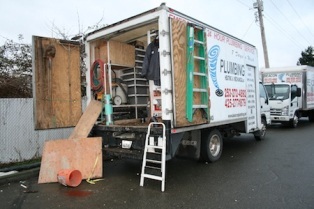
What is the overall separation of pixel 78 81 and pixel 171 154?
307cm

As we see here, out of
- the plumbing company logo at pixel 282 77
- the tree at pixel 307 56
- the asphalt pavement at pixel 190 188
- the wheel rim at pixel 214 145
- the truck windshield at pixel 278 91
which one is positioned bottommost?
the asphalt pavement at pixel 190 188

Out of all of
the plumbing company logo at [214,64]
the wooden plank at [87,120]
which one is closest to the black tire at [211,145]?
the plumbing company logo at [214,64]

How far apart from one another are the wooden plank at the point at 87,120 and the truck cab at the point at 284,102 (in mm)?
10186

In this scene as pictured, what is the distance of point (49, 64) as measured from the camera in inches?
240

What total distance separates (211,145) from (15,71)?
18.9 feet

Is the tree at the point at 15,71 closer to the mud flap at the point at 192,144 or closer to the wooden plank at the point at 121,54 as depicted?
the wooden plank at the point at 121,54

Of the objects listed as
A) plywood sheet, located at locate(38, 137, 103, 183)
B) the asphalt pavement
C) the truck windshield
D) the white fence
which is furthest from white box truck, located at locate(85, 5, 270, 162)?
the truck windshield

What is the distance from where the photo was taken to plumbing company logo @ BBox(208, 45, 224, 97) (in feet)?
20.1

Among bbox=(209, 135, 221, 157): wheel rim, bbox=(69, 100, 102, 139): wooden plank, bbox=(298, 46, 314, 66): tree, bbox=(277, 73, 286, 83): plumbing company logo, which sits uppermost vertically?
bbox=(298, 46, 314, 66): tree

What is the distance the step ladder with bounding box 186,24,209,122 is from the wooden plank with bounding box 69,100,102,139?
84.8 inches

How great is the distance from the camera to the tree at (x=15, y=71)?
749cm

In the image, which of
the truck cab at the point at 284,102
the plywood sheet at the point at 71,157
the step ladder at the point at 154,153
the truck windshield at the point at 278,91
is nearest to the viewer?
the step ladder at the point at 154,153

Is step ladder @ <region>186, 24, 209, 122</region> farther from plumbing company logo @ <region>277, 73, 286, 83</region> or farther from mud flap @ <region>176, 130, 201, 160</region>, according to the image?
plumbing company logo @ <region>277, 73, 286, 83</region>

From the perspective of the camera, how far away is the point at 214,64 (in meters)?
6.25
